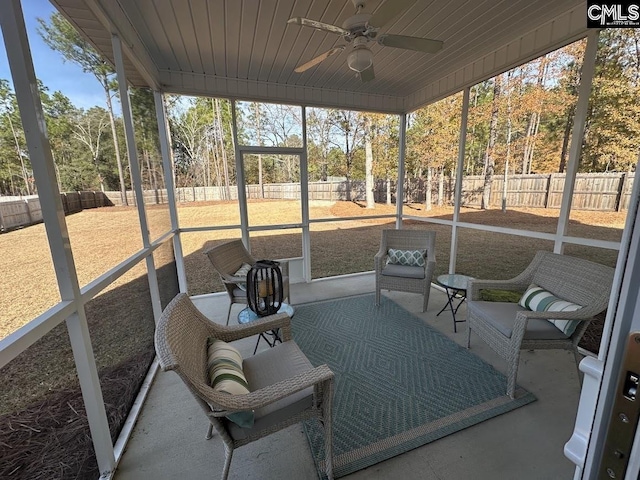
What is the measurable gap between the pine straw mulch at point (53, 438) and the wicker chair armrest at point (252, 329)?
0.83 meters

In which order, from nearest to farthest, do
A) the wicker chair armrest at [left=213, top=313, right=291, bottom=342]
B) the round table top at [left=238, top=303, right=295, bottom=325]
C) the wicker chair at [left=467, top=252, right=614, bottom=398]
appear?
the wicker chair armrest at [left=213, top=313, right=291, bottom=342] → the wicker chair at [left=467, top=252, right=614, bottom=398] → the round table top at [left=238, top=303, right=295, bottom=325]

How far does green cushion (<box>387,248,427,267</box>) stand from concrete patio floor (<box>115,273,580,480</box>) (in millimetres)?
1648

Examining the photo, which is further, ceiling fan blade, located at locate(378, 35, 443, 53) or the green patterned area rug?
ceiling fan blade, located at locate(378, 35, 443, 53)

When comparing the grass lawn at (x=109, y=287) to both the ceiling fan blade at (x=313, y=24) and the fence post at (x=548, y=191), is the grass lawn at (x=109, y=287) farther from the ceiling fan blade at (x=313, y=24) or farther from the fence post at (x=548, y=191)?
the ceiling fan blade at (x=313, y=24)

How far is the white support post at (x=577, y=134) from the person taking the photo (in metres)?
2.27

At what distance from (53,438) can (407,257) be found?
11.3 ft

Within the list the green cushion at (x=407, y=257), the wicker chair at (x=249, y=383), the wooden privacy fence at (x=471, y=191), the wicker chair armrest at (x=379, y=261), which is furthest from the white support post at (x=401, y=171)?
the wicker chair at (x=249, y=383)

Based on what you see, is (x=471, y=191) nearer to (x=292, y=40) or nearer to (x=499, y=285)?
(x=499, y=285)

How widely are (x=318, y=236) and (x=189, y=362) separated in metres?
5.46

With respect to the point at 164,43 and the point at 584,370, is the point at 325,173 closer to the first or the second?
the point at 164,43

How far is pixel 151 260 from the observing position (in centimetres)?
255

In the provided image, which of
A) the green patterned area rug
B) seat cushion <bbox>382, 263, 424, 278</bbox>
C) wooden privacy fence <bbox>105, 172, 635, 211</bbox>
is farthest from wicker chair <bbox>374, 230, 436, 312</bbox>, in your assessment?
wooden privacy fence <bbox>105, 172, 635, 211</bbox>

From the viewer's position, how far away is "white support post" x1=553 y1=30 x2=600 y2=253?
2.27 metres

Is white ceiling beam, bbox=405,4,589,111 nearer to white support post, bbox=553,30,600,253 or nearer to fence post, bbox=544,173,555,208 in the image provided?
white support post, bbox=553,30,600,253
